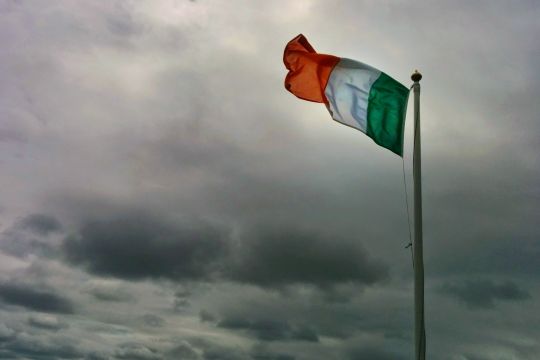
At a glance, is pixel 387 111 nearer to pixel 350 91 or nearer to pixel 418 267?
pixel 350 91

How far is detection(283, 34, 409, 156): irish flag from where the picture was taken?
79.9 feet

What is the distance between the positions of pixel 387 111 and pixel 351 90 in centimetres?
186

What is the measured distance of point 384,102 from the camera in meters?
24.6

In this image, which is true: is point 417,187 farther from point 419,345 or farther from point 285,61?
point 285,61

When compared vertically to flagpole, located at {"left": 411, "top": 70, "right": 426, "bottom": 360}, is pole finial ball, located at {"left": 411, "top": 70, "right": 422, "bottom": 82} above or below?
above

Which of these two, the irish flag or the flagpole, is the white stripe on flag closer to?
the irish flag

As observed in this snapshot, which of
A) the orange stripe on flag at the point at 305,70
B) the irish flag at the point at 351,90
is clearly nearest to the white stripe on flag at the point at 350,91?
the irish flag at the point at 351,90

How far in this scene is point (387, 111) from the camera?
24.5m

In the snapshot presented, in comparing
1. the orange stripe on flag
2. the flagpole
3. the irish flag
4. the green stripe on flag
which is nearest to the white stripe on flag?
the irish flag

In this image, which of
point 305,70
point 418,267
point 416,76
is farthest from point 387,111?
point 418,267

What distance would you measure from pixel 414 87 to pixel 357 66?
276 centimetres

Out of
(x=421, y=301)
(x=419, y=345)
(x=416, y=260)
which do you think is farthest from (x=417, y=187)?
(x=419, y=345)

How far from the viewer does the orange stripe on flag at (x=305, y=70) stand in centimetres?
2614

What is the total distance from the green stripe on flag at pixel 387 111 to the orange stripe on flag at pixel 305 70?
2.22 metres
